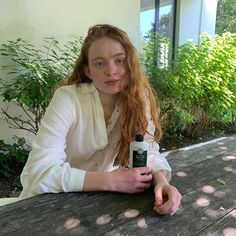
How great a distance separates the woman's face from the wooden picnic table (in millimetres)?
508

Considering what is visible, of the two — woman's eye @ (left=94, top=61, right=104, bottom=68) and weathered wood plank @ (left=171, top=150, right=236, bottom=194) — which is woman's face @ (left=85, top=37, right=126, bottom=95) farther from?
weathered wood plank @ (left=171, top=150, right=236, bottom=194)

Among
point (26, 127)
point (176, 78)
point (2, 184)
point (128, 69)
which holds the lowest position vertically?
point (2, 184)

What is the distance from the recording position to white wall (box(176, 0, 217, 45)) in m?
4.97

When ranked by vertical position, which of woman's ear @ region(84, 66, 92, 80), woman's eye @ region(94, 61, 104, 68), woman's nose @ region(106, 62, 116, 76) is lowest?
woman's ear @ region(84, 66, 92, 80)

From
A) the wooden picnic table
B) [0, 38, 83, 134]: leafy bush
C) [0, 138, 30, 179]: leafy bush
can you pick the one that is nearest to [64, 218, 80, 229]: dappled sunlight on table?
the wooden picnic table

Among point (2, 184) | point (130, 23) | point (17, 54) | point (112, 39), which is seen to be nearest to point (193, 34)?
point (130, 23)

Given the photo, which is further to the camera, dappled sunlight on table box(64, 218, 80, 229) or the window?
the window

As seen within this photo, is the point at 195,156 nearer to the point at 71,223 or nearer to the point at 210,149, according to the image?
the point at 210,149

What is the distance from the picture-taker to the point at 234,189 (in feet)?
4.37

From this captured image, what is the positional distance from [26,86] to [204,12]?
3.48m

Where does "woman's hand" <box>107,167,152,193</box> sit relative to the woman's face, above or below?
below

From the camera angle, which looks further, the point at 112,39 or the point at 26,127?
the point at 26,127

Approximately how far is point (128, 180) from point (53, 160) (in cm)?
31

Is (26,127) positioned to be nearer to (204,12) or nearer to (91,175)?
(91,175)
